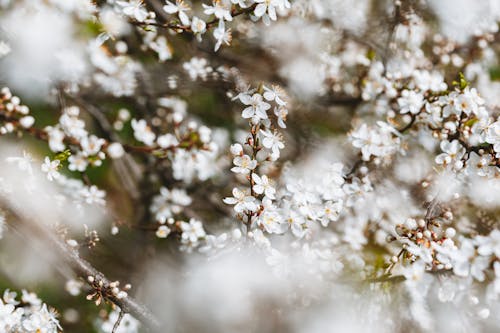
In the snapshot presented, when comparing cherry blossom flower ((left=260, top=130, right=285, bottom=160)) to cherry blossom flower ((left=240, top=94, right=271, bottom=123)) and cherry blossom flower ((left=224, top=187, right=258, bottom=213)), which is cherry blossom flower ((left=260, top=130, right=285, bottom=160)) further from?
cherry blossom flower ((left=224, top=187, right=258, bottom=213))

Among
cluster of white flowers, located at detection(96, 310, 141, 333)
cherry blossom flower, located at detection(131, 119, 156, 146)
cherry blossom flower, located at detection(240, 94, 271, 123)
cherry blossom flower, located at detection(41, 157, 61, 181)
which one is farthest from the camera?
cherry blossom flower, located at detection(131, 119, 156, 146)

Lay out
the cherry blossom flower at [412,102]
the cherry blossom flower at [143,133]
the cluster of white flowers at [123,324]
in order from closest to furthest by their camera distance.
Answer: the cherry blossom flower at [412,102], the cluster of white flowers at [123,324], the cherry blossom flower at [143,133]

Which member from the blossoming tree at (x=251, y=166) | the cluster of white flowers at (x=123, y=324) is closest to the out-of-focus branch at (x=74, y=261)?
the blossoming tree at (x=251, y=166)

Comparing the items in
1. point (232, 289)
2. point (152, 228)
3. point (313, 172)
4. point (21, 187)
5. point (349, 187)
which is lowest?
point (232, 289)

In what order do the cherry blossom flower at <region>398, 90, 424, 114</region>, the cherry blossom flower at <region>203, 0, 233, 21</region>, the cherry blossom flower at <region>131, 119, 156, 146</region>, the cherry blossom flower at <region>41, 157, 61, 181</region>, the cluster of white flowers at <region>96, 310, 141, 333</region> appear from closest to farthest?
the cherry blossom flower at <region>203, 0, 233, 21</region> → the cherry blossom flower at <region>41, 157, 61, 181</region> → the cherry blossom flower at <region>398, 90, 424, 114</region> → the cluster of white flowers at <region>96, 310, 141, 333</region> → the cherry blossom flower at <region>131, 119, 156, 146</region>

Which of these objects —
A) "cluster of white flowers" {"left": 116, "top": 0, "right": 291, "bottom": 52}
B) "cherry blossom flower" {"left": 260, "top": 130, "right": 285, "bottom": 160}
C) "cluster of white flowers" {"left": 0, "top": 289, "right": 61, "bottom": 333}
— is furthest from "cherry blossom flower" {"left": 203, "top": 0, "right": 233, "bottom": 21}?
"cluster of white flowers" {"left": 0, "top": 289, "right": 61, "bottom": 333}

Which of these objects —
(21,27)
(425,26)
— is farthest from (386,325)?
(21,27)

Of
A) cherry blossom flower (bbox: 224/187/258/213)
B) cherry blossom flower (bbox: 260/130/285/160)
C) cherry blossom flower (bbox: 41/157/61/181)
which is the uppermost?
cherry blossom flower (bbox: 260/130/285/160)

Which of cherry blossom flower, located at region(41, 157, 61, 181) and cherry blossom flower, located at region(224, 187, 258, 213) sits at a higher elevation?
cherry blossom flower, located at region(224, 187, 258, 213)

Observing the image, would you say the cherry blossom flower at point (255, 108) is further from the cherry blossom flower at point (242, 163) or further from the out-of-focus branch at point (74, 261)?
the out-of-focus branch at point (74, 261)

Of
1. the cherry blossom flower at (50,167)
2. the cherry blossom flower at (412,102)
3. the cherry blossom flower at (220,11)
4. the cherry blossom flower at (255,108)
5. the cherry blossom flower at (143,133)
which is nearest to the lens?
the cherry blossom flower at (255,108)

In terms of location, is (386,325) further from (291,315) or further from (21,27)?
(21,27)
